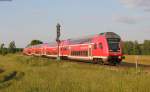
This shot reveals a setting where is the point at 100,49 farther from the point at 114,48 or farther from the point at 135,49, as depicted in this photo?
the point at 135,49

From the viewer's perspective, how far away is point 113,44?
38125 millimetres

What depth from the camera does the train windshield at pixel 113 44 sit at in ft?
124

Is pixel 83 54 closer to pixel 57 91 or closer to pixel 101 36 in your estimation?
pixel 101 36

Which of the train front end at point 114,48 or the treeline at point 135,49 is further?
the treeline at point 135,49

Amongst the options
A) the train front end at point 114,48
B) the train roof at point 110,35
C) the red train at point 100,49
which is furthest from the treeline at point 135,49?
the train front end at point 114,48

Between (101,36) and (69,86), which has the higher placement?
(101,36)

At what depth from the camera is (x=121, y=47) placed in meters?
38.1

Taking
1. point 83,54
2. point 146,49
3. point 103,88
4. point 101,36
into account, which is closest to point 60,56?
point 83,54

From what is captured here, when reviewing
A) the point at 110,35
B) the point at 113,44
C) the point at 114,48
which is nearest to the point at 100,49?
the point at 113,44

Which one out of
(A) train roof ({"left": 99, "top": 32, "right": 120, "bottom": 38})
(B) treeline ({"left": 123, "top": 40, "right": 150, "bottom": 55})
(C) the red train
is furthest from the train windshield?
(B) treeline ({"left": 123, "top": 40, "right": 150, "bottom": 55})

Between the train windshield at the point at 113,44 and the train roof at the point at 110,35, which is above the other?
the train roof at the point at 110,35

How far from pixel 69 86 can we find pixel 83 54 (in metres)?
24.6

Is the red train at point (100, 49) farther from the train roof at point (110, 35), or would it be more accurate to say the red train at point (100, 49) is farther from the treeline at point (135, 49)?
the treeline at point (135, 49)

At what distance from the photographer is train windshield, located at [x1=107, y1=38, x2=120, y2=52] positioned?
37.7 m
